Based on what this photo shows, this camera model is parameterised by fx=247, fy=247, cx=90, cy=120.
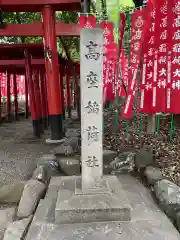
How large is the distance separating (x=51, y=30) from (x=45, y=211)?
4.23 meters

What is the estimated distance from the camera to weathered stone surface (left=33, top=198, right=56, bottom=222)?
9.71 ft

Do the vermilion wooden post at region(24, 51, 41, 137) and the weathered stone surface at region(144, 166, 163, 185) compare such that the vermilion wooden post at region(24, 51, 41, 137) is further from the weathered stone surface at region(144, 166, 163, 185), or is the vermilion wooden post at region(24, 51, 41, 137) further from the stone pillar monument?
the stone pillar monument

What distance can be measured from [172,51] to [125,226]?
2772 millimetres

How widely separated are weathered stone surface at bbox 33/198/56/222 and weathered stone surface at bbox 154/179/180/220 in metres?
1.42

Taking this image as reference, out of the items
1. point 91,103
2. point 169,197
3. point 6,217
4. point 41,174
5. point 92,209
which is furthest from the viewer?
point 41,174

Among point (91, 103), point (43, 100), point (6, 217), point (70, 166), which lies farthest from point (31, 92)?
point (91, 103)

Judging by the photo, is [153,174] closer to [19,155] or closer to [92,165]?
[92,165]

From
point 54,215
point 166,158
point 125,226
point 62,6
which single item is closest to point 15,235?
point 54,215

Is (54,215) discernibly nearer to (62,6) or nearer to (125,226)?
(125,226)

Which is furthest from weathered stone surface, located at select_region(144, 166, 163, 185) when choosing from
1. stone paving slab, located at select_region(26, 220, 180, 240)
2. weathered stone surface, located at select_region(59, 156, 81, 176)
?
weathered stone surface, located at select_region(59, 156, 81, 176)

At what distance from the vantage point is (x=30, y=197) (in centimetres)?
341

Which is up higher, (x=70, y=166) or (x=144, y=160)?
(x=144, y=160)

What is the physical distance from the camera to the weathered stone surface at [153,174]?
3.72 m

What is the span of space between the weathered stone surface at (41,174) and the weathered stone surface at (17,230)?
982mm
